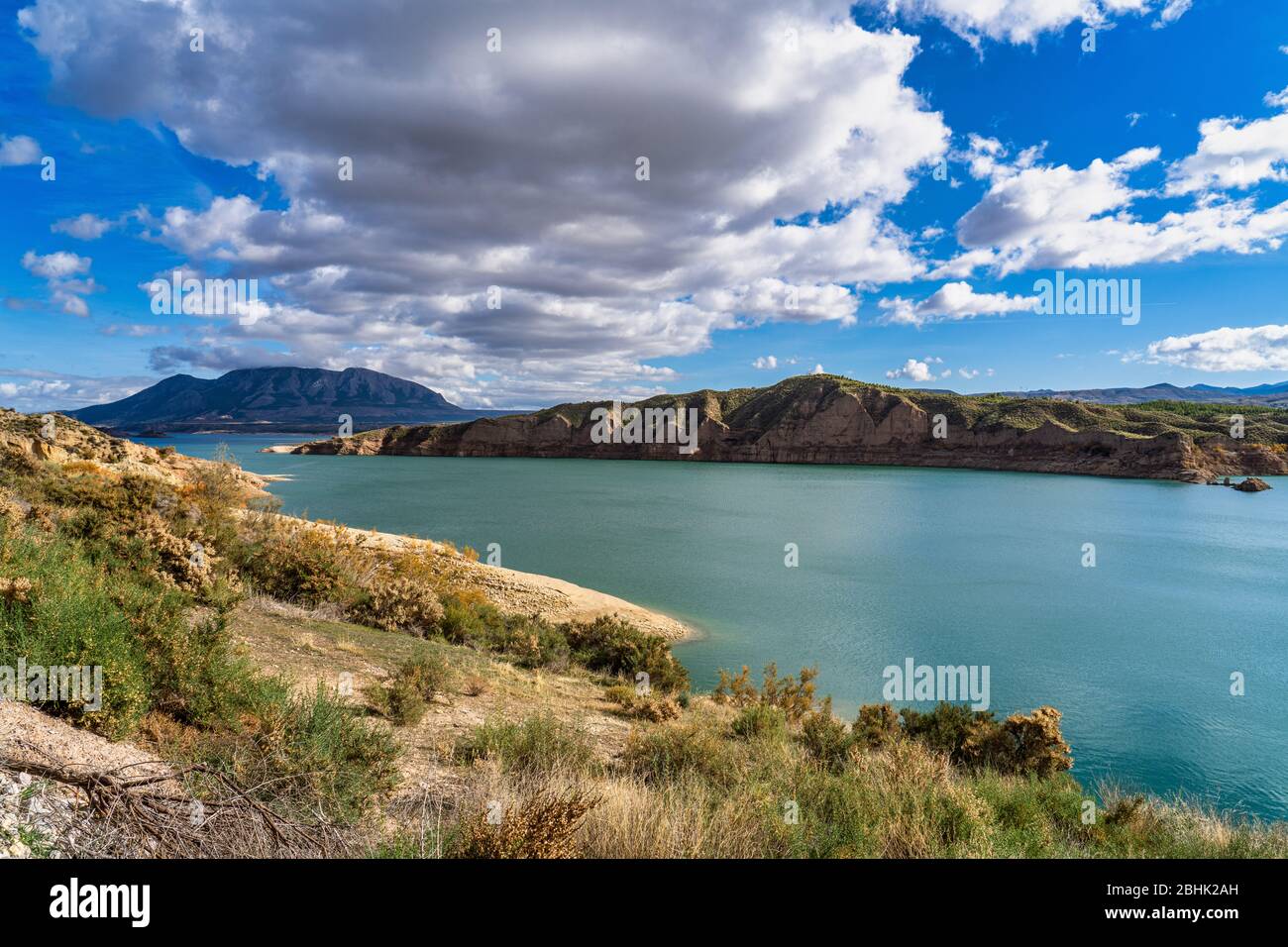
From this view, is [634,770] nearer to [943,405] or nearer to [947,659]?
[947,659]

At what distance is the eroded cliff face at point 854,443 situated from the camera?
74.8 m

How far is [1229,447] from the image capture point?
76375 millimetres

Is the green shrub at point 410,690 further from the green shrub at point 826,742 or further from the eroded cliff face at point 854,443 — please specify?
the eroded cliff face at point 854,443

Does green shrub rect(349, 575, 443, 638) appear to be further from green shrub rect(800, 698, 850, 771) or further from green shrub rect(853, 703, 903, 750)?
green shrub rect(853, 703, 903, 750)

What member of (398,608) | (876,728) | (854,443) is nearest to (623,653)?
(398,608)

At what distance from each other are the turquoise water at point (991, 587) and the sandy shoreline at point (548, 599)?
3.86 ft

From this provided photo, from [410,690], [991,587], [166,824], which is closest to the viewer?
[166,824]

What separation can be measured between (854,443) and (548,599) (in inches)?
3501

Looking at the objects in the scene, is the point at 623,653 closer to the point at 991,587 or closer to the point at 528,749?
the point at 528,749

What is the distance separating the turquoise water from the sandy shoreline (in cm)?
118

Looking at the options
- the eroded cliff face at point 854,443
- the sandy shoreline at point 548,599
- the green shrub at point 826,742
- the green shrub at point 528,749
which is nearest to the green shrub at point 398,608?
the sandy shoreline at point 548,599

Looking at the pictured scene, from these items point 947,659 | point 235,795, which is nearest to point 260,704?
point 235,795

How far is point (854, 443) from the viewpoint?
9912 centimetres
